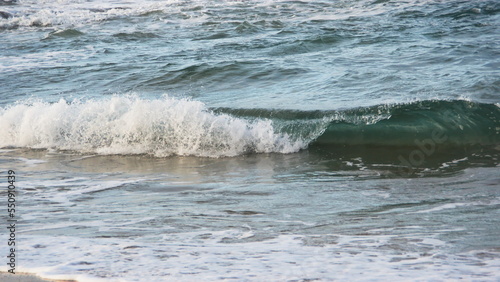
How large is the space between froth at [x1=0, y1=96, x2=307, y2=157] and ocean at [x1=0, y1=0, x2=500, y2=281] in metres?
0.02

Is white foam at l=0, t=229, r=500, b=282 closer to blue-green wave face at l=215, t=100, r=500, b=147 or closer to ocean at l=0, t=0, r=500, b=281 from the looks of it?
ocean at l=0, t=0, r=500, b=281

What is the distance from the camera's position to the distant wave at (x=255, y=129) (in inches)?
289

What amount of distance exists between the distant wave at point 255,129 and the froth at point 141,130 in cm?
1

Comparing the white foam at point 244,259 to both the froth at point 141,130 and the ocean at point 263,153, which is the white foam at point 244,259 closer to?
the ocean at point 263,153

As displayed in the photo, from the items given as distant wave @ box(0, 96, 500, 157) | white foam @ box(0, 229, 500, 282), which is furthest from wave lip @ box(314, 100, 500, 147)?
white foam @ box(0, 229, 500, 282)

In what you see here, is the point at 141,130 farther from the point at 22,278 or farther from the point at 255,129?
the point at 22,278

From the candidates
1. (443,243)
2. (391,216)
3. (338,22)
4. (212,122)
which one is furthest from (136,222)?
(338,22)

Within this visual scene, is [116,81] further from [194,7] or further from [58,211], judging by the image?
[194,7]

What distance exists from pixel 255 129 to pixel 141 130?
1.44 meters

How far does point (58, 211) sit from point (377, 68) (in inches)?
254

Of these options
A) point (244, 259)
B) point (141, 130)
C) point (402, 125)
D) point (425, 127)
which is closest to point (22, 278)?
point (244, 259)

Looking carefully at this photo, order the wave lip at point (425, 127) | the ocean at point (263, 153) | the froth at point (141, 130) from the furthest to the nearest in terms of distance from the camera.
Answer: the froth at point (141, 130)
the wave lip at point (425, 127)
the ocean at point (263, 153)

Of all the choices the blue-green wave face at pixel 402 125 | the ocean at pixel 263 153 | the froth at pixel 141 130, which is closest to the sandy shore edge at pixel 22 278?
the ocean at pixel 263 153

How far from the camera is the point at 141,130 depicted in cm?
792
